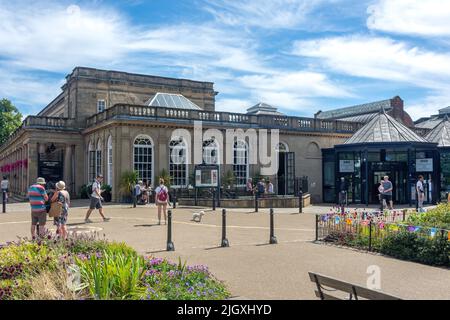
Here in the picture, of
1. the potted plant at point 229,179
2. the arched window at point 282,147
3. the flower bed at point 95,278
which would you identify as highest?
the arched window at point 282,147

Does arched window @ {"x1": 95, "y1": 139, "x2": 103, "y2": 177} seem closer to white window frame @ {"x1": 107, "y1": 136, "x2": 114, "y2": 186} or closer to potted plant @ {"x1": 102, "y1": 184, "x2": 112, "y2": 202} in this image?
white window frame @ {"x1": 107, "y1": 136, "x2": 114, "y2": 186}

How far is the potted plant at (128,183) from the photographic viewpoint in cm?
2709

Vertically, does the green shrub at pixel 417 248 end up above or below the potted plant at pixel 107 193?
below

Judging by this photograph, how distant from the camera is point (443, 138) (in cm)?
3030

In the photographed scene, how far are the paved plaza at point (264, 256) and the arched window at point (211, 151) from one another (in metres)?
12.6

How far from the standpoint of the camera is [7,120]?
61406 mm

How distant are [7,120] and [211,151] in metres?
41.1

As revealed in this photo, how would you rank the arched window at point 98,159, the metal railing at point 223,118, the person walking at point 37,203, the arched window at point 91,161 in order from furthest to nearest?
the arched window at point 91,161, the arched window at point 98,159, the metal railing at point 223,118, the person walking at point 37,203

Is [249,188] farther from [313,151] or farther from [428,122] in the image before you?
[428,122]

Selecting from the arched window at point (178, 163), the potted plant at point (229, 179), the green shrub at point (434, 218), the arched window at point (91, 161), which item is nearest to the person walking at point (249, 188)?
the potted plant at point (229, 179)

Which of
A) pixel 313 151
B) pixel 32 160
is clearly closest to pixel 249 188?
pixel 313 151

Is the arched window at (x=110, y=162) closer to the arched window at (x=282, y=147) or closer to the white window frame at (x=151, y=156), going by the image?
the white window frame at (x=151, y=156)
